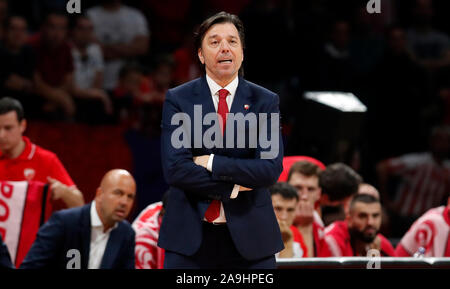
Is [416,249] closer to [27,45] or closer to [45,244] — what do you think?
[45,244]

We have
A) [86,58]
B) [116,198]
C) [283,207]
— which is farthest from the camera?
[86,58]

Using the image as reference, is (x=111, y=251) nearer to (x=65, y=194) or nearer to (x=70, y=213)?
(x=70, y=213)

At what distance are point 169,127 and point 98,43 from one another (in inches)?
198

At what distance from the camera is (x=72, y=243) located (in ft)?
16.2

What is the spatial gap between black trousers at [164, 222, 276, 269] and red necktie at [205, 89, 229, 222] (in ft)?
0.10

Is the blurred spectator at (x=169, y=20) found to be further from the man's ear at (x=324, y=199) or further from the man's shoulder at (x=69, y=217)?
the man's shoulder at (x=69, y=217)

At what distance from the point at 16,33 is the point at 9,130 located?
6.24 feet

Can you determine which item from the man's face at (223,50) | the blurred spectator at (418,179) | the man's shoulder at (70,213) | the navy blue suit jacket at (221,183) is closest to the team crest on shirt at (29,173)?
the man's shoulder at (70,213)

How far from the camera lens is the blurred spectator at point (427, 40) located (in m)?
8.95

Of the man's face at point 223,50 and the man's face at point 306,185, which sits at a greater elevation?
the man's face at point 223,50

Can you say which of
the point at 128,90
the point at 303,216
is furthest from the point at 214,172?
the point at 128,90

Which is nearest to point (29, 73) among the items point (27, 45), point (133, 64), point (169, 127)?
point (27, 45)

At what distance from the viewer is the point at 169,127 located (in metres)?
3.29

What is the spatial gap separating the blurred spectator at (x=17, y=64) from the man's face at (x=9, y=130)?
146 cm
